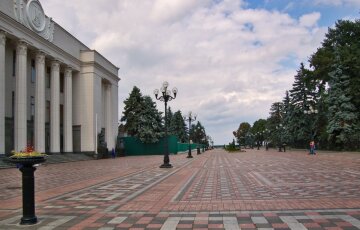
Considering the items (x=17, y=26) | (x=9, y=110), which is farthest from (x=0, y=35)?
(x=9, y=110)

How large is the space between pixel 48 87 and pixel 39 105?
569 cm

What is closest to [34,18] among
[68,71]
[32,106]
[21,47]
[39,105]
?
[21,47]

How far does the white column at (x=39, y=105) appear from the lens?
3697 centimetres

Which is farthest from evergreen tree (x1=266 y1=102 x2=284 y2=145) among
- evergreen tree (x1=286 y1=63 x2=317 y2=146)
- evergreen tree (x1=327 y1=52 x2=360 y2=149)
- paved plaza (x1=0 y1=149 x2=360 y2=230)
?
paved plaza (x1=0 y1=149 x2=360 y2=230)

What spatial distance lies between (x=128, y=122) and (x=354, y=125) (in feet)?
106

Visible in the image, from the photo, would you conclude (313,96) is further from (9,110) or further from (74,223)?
(74,223)

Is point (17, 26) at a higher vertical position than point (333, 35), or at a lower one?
lower

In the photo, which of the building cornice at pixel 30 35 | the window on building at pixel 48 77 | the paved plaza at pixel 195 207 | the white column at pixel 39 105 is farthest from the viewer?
the window on building at pixel 48 77

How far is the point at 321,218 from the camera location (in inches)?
299

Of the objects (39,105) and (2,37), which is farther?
(39,105)

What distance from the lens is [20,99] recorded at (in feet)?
110

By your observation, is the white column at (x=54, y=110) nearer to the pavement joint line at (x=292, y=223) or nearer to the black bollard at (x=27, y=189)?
the black bollard at (x=27, y=189)

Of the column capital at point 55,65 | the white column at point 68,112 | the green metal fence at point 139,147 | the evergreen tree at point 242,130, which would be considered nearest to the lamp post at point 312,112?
the green metal fence at point 139,147

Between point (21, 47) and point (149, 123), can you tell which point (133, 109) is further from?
point (21, 47)
